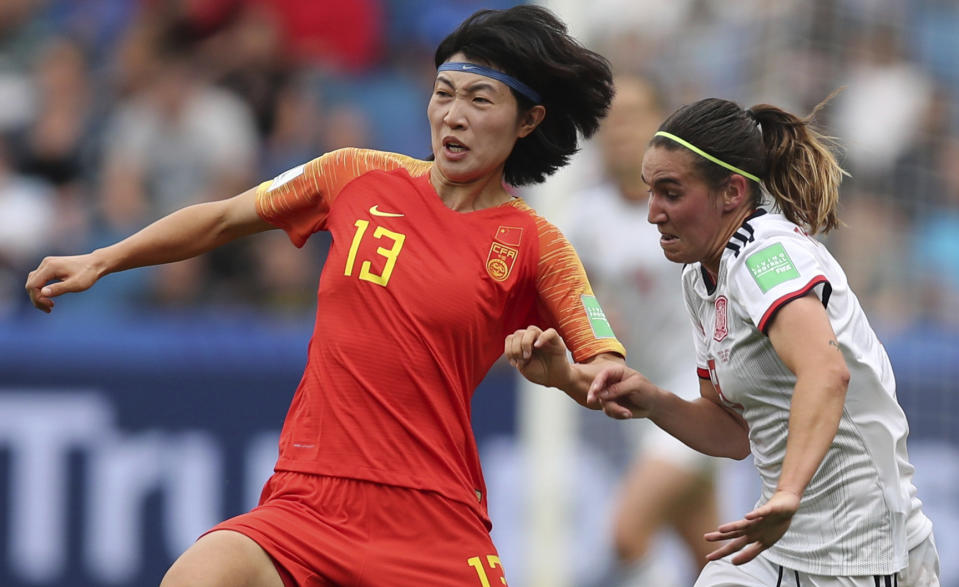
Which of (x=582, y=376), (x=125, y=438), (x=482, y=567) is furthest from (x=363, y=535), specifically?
(x=125, y=438)

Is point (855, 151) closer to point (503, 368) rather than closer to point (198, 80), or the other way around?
point (503, 368)

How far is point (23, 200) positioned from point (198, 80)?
4.57ft

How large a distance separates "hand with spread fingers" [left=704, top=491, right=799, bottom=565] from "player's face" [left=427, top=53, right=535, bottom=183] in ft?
4.31

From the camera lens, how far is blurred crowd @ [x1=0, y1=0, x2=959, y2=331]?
25.1 feet

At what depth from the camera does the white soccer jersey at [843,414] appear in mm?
3689

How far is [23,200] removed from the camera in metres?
8.49

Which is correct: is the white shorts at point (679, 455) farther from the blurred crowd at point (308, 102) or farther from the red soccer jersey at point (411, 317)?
the red soccer jersey at point (411, 317)

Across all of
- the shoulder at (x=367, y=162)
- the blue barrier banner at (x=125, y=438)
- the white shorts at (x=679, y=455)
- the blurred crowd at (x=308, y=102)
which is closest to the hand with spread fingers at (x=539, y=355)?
the shoulder at (x=367, y=162)

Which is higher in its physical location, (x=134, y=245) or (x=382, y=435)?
(x=134, y=245)

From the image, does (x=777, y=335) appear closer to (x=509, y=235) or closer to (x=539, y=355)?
(x=539, y=355)

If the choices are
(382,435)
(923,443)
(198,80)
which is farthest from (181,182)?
(382,435)

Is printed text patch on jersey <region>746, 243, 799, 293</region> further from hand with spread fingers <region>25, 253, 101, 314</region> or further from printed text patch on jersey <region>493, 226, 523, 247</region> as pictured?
hand with spread fingers <region>25, 253, 101, 314</region>

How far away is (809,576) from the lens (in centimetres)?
384

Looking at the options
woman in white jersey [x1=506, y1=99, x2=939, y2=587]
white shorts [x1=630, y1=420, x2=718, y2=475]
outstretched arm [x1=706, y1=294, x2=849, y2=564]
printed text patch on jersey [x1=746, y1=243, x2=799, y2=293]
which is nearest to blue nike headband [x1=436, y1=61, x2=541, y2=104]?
woman in white jersey [x1=506, y1=99, x2=939, y2=587]
